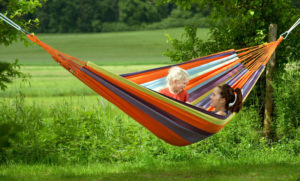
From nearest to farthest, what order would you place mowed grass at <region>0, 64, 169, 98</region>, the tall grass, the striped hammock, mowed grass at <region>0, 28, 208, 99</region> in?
the striped hammock, the tall grass, mowed grass at <region>0, 64, 169, 98</region>, mowed grass at <region>0, 28, 208, 99</region>

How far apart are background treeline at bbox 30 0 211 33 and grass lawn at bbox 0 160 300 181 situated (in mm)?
30234

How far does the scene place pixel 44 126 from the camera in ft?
12.8

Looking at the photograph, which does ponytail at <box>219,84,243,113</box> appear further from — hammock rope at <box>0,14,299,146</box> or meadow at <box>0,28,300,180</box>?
meadow at <box>0,28,300,180</box>

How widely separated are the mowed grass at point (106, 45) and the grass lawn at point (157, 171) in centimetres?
2624

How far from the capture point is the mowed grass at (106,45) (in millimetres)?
30641

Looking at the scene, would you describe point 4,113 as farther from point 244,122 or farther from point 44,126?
point 244,122

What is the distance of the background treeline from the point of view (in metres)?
33.8

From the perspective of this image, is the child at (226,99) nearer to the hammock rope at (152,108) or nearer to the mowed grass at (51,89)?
the hammock rope at (152,108)

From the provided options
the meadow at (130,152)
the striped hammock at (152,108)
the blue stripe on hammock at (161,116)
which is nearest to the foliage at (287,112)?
the meadow at (130,152)

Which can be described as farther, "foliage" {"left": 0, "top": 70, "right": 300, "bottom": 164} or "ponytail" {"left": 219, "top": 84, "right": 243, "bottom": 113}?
"foliage" {"left": 0, "top": 70, "right": 300, "bottom": 164}

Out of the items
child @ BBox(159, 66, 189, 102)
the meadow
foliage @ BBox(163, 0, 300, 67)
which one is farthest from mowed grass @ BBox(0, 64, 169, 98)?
child @ BBox(159, 66, 189, 102)

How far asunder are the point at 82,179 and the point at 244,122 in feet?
6.06

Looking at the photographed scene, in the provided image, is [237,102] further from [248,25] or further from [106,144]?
[248,25]

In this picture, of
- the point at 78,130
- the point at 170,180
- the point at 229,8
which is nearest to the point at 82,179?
the point at 170,180
